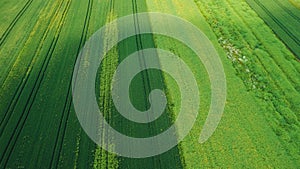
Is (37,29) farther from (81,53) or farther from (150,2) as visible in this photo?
(150,2)

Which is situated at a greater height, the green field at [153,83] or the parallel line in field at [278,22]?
the green field at [153,83]

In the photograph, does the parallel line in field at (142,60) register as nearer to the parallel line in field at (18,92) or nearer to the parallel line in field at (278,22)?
the parallel line in field at (18,92)

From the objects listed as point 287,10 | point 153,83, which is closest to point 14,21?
point 153,83

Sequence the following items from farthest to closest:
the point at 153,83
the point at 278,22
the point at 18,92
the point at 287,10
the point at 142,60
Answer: the point at 287,10 → the point at 278,22 → the point at 142,60 → the point at 153,83 → the point at 18,92

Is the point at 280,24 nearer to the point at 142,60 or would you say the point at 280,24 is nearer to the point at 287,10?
the point at 287,10

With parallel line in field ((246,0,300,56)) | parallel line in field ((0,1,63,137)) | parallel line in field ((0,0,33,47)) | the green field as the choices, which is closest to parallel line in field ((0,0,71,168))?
the green field

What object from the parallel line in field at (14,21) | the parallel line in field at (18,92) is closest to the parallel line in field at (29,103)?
the parallel line in field at (18,92)

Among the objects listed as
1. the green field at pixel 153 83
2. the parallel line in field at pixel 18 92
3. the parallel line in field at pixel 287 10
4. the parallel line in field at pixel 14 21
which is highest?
the parallel line in field at pixel 14 21

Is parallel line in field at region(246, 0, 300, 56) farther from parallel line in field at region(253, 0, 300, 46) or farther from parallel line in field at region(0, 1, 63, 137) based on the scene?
parallel line in field at region(0, 1, 63, 137)
